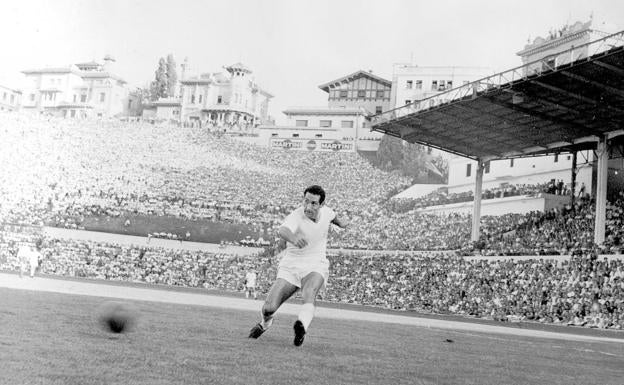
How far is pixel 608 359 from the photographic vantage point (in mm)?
11773

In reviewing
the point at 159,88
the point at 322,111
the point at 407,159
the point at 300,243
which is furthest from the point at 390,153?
the point at 300,243

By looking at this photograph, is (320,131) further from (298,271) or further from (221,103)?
(298,271)

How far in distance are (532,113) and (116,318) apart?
92.1 feet

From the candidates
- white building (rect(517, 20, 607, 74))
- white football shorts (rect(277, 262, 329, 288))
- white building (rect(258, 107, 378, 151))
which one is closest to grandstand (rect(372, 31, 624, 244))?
white building (rect(517, 20, 607, 74))

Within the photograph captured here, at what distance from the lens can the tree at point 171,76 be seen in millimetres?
67519

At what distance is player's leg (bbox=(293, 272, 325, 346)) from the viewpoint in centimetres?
857

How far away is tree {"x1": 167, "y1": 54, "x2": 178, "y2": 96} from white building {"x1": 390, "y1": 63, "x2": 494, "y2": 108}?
→ 878 inches

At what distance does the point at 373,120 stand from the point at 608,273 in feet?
55.7

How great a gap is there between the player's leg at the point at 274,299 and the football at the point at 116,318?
160cm

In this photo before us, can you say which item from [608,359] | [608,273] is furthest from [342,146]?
[608,359]

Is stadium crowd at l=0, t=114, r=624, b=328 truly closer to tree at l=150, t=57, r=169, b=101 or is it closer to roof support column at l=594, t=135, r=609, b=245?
roof support column at l=594, t=135, r=609, b=245

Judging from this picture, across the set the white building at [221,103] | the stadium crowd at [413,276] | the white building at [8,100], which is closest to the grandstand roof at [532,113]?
the stadium crowd at [413,276]

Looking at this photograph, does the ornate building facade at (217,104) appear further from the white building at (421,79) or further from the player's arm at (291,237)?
the player's arm at (291,237)

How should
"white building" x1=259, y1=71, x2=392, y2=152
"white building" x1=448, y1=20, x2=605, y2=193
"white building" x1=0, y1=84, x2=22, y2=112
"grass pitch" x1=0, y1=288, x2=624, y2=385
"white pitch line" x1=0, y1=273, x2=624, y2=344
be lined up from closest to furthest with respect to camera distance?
1. "grass pitch" x1=0, y1=288, x2=624, y2=385
2. "white pitch line" x1=0, y1=273, x2=624, y2=344
3. "white building" x1=448, y1=20, x2=605, y2=193
4. "white building" x1=0, y1=84, x2=22, y2=112
5. "white building" x1=259, y1=71, x2=392, y2=152
